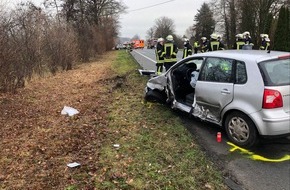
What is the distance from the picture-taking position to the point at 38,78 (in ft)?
52.1

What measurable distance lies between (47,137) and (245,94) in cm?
372

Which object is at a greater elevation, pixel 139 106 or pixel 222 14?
pixel 222 14

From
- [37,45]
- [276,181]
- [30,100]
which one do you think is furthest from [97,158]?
[37,45]

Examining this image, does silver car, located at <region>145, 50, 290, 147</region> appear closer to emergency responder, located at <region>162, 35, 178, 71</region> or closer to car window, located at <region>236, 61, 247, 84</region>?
car window, located at <region>236, 61, 247, 84</region>

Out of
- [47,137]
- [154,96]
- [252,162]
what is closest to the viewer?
[252,162]

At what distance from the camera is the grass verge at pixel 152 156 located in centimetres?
440

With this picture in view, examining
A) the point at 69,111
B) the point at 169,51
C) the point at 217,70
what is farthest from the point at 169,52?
the point at 217,70

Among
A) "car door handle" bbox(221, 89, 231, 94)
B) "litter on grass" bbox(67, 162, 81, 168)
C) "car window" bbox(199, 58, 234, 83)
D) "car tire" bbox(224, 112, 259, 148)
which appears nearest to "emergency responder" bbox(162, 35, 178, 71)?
"car window" bbox(199, 58, 234, 83)

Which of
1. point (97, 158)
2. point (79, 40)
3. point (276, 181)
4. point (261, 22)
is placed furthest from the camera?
point (261, 22)

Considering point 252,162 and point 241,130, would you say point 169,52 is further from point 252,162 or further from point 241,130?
point 252,162

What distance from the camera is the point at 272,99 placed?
16.5 ft

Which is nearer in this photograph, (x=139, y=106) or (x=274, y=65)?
(x=274, y=65)

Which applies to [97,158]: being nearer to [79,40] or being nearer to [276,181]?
[276,181]

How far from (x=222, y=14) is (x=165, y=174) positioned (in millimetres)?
51970
